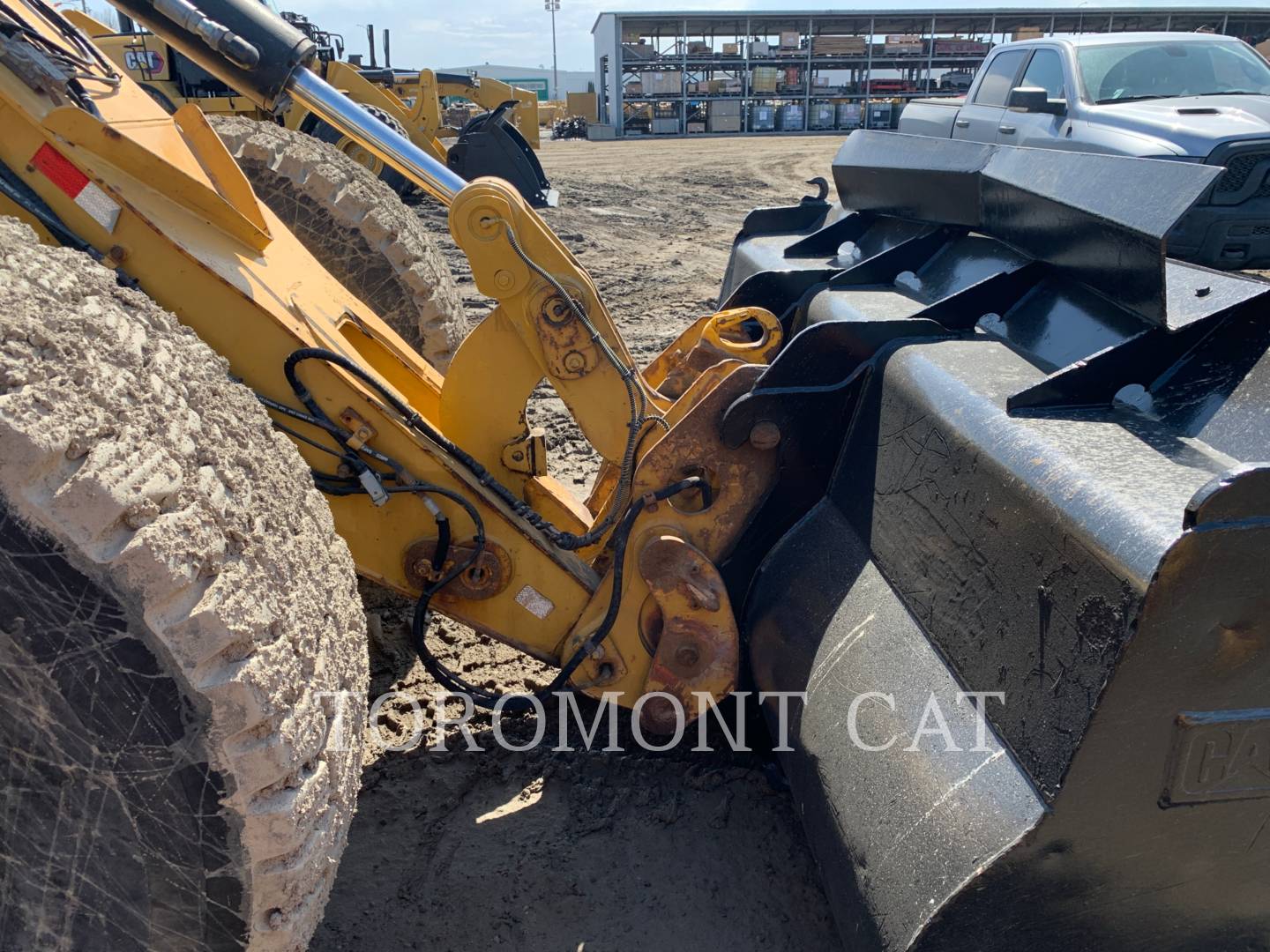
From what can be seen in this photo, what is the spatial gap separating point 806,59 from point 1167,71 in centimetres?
3474

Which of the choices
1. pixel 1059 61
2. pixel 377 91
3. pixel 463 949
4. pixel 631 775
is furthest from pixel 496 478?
pixel 377 91

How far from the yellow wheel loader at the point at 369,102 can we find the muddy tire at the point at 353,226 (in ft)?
24.3

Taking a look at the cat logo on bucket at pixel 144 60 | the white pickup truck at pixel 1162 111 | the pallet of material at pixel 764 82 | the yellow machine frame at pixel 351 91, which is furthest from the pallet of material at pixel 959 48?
the cat logo on bucket at pixel 144 60

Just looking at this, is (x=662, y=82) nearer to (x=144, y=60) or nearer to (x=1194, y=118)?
(x=144, y=60)

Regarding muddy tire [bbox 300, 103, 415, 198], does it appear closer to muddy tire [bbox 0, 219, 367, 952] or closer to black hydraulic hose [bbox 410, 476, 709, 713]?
black hydraulic hose [bbox 410, 476, 709, 713]

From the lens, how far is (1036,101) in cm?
791

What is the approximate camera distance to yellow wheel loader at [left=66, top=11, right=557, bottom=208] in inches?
458

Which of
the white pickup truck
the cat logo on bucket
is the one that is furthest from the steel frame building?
the white pickup truck

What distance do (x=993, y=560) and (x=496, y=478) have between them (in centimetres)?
130

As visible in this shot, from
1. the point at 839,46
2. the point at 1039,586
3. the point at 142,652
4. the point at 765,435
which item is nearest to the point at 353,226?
the point at 765,435

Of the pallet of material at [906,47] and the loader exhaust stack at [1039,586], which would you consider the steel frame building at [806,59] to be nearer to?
the pallet of material at [906,47]

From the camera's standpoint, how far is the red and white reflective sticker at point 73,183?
80.5 inches

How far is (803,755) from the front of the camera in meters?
2.13

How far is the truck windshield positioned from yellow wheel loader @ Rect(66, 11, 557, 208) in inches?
239
